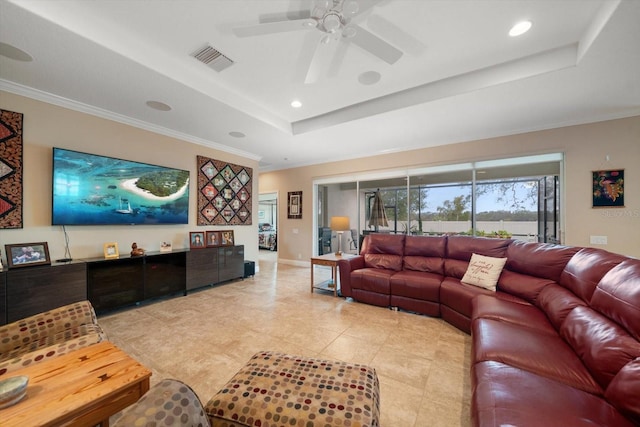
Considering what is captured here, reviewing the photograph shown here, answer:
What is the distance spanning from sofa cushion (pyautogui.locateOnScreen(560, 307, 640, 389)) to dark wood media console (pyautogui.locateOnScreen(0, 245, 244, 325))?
4.45 m

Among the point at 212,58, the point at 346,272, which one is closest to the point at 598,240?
the point at 346,272

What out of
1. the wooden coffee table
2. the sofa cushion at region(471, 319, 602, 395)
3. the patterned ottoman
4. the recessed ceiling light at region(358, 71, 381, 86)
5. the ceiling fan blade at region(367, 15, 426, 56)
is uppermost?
the ceiling fan blade at region(367, 15, 426, 56)

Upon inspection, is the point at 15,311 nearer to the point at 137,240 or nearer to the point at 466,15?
the point at 137,240

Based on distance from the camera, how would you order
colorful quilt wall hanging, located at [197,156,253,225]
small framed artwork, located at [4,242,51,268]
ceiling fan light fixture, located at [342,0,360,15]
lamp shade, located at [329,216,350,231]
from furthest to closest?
colorful quilt wall hanging, located at [197,156,253,225] < lamp shade, located at [329,216,350,231] < small framed artwork, located at [4,242,51,268] < ceiling fan light fixture, located at [342,0,360,15]

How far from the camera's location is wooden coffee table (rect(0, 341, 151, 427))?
0.90 meters

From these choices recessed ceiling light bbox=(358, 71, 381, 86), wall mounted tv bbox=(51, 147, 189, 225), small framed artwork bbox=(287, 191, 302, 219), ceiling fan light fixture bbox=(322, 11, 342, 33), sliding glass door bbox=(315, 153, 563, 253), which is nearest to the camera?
ceiling fan light fixture bbox=(322, 11, 342, 33)

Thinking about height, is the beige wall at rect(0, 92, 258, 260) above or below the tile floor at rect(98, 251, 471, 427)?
above

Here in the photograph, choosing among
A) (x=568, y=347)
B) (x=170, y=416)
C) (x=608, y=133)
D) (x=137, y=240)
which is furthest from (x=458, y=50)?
(x=137, y=240)

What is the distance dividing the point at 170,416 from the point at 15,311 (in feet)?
9.95

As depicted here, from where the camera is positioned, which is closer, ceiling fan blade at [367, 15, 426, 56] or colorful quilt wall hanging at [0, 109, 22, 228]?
ceiling fan blade at [367, 15, 426, 56]

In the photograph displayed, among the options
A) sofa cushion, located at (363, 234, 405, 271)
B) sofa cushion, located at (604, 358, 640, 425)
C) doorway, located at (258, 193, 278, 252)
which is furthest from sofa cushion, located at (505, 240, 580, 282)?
doorway, located at (258, 193, 278, 252)

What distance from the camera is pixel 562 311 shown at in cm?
182

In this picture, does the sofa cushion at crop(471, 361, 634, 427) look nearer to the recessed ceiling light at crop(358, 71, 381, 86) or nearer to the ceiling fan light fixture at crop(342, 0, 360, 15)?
the ceiling fan light fixture at crop(342, 0, 360, 15)

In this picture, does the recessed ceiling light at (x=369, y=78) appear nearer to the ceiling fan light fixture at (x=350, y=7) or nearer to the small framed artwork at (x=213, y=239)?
the ceiling fan light fixture at (x=350, y=7)
